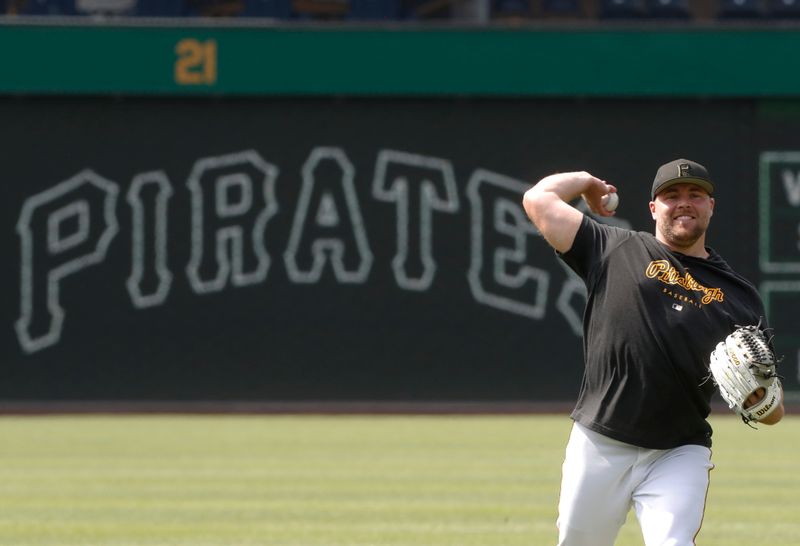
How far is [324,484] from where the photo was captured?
14.6m

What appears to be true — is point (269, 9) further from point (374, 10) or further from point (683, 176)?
point (683, 176)

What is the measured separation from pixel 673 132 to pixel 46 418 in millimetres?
8661

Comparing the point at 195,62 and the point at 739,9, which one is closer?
the point at 195,62

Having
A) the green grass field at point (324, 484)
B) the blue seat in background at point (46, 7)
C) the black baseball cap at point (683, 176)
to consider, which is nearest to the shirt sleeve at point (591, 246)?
the black baseball cap at point (683, 176)

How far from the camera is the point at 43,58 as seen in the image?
23.7 meters

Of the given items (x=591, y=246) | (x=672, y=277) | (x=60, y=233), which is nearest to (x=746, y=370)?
(x=672, y=277)

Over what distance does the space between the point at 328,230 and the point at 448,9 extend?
3.52m

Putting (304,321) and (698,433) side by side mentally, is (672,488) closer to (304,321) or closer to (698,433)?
(698,433)

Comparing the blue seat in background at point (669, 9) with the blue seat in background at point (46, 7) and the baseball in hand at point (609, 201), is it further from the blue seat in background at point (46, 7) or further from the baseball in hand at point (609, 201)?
the baseball in hand at point (609, 201)

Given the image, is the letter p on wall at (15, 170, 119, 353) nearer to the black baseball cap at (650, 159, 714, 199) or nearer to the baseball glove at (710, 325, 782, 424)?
the black baseball cap at (650, 159, 714, 199)

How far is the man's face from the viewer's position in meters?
7.58

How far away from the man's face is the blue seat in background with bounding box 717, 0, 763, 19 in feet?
58.5

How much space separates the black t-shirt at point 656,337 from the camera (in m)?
7.56

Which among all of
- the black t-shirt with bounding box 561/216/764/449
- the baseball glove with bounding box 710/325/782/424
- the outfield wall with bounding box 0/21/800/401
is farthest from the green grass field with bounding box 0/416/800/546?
the baseball glove with bounding box 710/325/782/424
